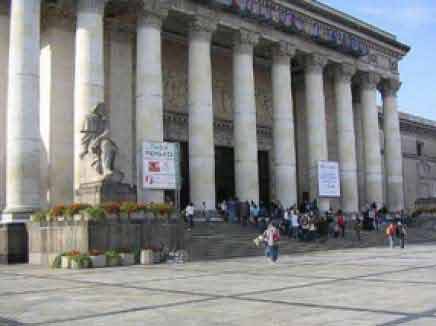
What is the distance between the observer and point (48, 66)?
32.3 m

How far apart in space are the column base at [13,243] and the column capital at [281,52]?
2077 centimetres

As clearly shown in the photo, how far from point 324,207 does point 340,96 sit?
8709mm

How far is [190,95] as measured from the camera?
34.3 metres

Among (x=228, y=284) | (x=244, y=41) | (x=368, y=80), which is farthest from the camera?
(x=368, y=80)

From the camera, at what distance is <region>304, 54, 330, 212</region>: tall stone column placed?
41438 millimetres

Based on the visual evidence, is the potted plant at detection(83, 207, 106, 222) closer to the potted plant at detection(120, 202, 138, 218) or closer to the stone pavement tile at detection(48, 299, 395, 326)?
the potted plant at detection(120, 202, 138, 218)

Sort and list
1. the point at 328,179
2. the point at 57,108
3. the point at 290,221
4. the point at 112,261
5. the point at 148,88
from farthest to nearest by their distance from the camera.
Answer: the point at 328,179 → the point at 290,221 → the point at 57,108 → the point at 148,88 → the point at 112,261

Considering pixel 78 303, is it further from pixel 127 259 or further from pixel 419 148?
pixel 419 148

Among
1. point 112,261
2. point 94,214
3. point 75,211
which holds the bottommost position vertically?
point 112,261

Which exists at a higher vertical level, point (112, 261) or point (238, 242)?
point (238, 242)

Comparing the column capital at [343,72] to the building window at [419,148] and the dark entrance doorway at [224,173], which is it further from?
the building window at [419,148]

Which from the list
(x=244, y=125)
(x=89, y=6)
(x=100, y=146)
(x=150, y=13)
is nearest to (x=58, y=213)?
(x=100, y=146)

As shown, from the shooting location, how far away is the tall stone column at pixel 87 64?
95.3 feet

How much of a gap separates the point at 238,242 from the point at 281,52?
1592 cm
